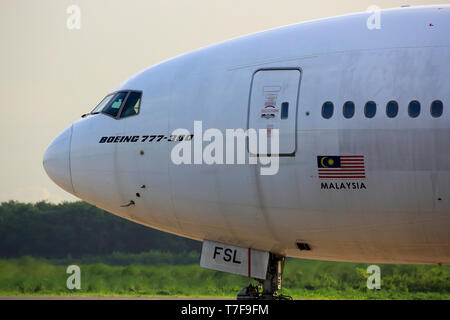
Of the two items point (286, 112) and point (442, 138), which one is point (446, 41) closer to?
point (442, 138)

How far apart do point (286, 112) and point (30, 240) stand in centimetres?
2087

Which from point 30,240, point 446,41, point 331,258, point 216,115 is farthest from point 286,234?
point 30,240

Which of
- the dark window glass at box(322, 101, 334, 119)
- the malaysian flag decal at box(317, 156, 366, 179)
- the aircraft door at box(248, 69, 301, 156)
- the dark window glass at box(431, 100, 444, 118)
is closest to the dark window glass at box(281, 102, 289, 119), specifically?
the aircraft door at box(248, 69, 301, 156)

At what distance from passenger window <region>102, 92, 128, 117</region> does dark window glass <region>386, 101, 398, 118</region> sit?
5136 millimetres

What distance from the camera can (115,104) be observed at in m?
15.0

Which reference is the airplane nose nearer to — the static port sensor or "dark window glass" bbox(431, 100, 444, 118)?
the static port sensor

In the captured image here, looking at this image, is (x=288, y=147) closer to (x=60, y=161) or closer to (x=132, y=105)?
(x=132, y=105)

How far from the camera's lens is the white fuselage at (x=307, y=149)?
484 inches

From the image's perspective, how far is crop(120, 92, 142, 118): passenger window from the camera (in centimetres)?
1456

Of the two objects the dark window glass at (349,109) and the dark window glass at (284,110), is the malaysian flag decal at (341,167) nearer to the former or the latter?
the dark window glass at (349,109)

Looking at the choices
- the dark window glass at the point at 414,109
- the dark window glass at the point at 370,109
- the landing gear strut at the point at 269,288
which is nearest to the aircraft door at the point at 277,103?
the dark window glass at the point at 370,109

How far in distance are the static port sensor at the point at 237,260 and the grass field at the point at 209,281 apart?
32.7 feet

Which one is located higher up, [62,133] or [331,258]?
[62,133]
